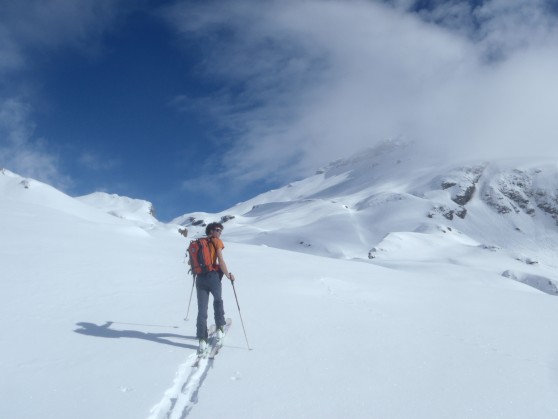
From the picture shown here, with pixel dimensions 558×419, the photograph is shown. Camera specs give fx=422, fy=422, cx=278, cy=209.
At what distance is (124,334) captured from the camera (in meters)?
7.77

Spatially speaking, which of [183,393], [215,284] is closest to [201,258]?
[215,284]

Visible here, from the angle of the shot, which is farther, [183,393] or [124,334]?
[124,334]

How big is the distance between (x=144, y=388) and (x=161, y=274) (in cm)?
865

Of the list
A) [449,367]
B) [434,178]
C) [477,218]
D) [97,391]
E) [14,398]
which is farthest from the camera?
[434,178]

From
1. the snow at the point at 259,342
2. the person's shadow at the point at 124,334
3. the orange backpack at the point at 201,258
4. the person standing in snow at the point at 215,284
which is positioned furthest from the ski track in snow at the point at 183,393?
the orange backpack at the point at 201,258

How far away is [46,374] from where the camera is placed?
568cm

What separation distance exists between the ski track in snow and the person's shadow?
1116 millimetres

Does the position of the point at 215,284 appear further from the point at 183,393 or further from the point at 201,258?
the point at 183,393

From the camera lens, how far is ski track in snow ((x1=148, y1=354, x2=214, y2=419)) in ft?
15.9

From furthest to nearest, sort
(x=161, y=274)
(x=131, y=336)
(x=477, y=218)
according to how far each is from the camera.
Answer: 1. (x=477, y=218)
2. (x=161, y=274)
3. (x=131, y=336)

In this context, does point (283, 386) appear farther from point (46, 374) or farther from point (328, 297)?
point (328, 297)

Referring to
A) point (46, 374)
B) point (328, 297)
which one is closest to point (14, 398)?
point (46, 374)

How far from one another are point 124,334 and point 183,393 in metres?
2.88

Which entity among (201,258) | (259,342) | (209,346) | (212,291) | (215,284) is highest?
(201,258)
